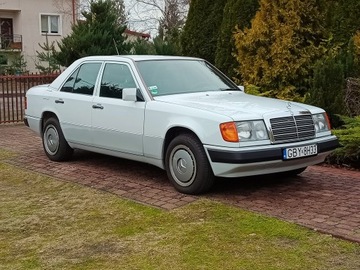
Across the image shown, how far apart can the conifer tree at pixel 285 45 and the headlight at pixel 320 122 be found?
350 centimetres

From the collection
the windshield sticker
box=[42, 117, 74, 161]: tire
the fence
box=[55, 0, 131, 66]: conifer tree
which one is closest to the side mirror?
the windshield sticker

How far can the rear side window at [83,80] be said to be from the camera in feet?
27.1

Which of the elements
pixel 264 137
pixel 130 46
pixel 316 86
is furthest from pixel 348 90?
pixel 130 46

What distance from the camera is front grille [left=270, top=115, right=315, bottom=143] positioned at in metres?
6.35

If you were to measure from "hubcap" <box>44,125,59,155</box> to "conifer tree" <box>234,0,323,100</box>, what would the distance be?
403 cm

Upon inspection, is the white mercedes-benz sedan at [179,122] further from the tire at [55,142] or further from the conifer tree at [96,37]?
the conifer tree at [96,37]

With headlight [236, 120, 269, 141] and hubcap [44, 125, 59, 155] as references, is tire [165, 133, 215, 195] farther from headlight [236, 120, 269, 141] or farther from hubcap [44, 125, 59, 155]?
hubcap [44, 125, 59, 155]

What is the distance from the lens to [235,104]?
22.3 feet

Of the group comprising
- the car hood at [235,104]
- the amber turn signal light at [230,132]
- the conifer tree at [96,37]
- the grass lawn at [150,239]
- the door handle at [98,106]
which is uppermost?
the conifer tree at [96,37]

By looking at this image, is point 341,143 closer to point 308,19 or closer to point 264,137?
point 264,137

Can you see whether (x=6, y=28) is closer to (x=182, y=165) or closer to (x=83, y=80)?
(x=83, y=80)

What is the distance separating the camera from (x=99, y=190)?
7.12 meters

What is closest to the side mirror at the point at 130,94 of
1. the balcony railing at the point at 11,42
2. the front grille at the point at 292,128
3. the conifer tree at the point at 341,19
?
the front grille at the point at 292,128

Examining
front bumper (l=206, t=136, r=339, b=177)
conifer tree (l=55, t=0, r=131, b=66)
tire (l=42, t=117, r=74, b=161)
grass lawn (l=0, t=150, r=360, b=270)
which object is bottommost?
grass lawn (l=0, t=150, r=360, b=270)
